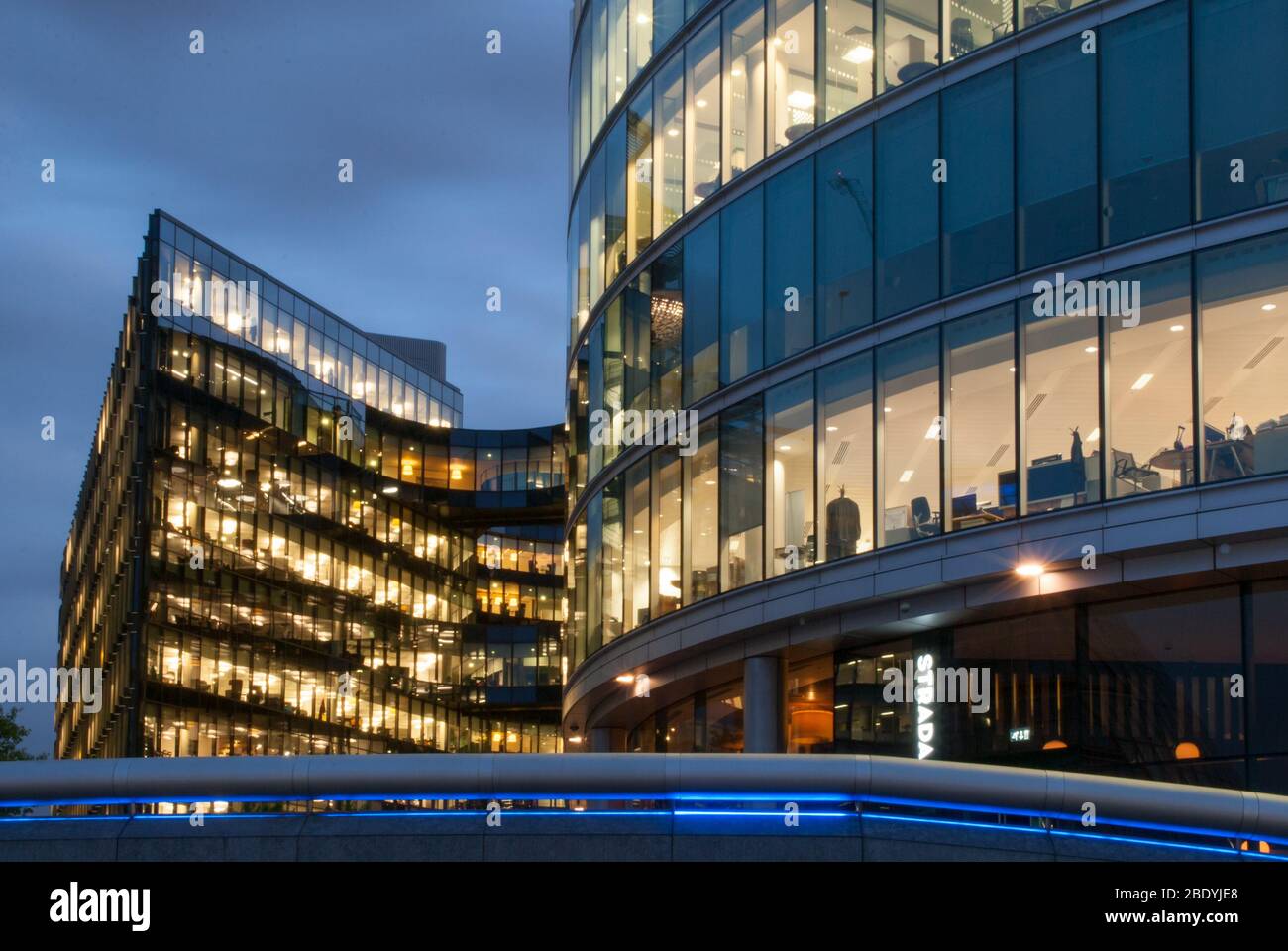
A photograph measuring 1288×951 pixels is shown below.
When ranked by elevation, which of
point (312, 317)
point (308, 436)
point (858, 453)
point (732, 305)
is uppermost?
point (312, 317)

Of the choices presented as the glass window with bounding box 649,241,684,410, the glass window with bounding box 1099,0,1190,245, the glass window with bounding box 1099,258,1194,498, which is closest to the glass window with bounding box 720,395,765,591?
the glass window with bounding box 649,241,684,410

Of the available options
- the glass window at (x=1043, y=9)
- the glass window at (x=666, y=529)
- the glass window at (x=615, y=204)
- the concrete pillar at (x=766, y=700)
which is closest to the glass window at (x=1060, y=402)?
the glass window at (x=1043, y=9)

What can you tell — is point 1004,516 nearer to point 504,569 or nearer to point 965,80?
point 965,80

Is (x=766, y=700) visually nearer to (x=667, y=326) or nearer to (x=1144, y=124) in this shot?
(x=667, y=326)

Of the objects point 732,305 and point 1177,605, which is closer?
point 1177,605

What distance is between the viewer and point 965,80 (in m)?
25.8

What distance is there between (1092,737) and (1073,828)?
9.21 m

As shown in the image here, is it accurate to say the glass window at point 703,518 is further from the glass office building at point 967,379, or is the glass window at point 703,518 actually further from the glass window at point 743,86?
the glass window at point 743,86

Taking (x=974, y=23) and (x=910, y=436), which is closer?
(x=974, y=23)

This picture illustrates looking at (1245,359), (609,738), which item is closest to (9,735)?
(609,738)

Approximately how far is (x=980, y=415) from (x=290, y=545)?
65.8 metres

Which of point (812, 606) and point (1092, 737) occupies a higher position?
point (812, 606)

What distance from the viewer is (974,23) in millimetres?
25859
